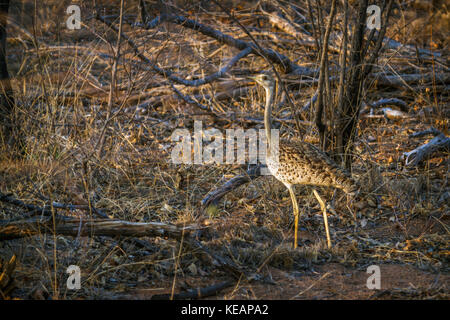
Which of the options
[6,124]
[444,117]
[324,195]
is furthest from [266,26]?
[6,124]

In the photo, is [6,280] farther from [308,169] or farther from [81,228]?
[308,169]

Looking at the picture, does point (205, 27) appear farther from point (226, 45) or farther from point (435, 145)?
point (435, 145)

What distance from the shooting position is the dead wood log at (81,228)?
3805 millimetres

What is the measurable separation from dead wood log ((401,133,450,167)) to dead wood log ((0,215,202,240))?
362cm

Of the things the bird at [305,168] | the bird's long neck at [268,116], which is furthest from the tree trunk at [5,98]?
the bird at [305,168]

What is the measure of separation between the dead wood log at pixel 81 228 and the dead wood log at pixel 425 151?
3621 millimetres

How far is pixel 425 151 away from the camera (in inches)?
250

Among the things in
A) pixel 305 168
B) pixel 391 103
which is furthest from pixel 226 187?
pixel 391 103

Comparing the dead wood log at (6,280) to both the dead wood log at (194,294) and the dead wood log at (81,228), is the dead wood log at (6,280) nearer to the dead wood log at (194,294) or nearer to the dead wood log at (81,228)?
the dead wood log at (81,228)

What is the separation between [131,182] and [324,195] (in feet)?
7.97

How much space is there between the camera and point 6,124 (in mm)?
5547

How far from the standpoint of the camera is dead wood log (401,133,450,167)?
6305 mm

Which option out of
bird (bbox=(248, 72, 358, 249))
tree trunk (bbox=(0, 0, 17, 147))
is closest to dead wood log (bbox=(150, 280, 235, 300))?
bird (bbox=(248, 72, 358, 249))

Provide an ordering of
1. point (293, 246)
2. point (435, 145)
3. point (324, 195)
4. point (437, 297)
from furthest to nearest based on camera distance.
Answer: point (435, 145) < point (324, 195) < point (293, 246) < point (437, 297)
